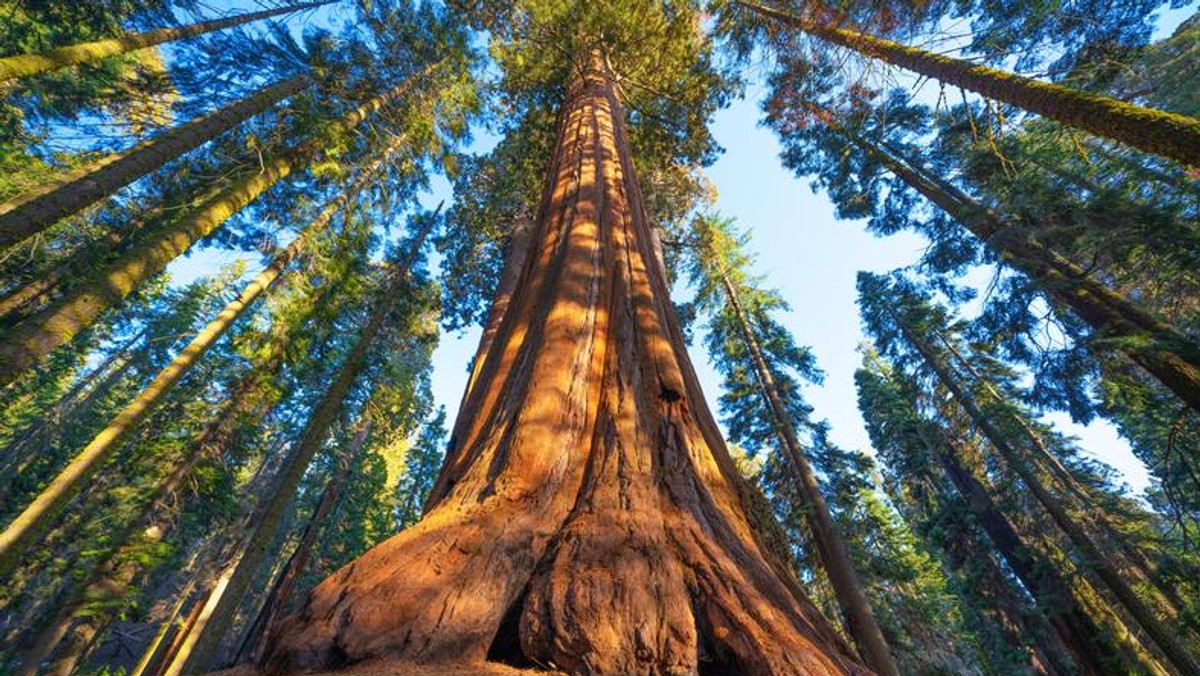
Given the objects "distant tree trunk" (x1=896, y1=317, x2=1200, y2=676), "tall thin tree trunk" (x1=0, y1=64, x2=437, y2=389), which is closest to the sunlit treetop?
"tall thin tree trunk" (x1=0, y1=64, x2=437, y2=389)

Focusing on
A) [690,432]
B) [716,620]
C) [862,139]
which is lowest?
[716,620]

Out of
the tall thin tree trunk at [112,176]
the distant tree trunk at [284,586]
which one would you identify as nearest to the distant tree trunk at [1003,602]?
the distant tree trunk at [284,586]

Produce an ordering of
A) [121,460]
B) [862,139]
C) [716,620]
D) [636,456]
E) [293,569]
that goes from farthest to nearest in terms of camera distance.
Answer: [121,460], [862,139], [293,569], [636,456], [716,620]

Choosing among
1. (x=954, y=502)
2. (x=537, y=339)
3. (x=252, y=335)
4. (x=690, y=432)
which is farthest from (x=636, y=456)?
(x=954, y=502)

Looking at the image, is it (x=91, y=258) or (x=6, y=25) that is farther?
(x=6, y=25)

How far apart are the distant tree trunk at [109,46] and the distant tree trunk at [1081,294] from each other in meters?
12.0

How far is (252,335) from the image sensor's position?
394 inches

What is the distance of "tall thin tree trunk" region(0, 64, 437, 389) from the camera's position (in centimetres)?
430

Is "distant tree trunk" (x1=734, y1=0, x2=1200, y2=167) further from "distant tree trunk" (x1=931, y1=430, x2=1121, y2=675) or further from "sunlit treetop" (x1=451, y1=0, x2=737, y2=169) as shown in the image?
"distant tree trunk" (x1=931, y1=430, x2=1121, y2=675)

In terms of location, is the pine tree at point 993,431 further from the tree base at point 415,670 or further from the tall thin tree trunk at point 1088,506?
the tree base at point 415,670

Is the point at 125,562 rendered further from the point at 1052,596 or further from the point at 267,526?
the point at 1052,596

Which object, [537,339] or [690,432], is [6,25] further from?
[690,432]

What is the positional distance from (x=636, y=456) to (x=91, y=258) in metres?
10.7

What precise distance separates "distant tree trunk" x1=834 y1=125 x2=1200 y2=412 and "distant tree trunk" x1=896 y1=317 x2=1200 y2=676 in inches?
207
